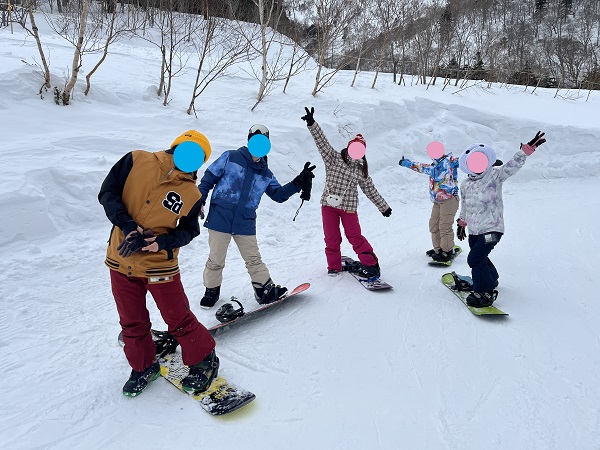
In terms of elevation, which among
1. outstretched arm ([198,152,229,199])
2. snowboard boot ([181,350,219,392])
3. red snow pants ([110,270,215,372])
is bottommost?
snowboard boot ([181,350,219,392])

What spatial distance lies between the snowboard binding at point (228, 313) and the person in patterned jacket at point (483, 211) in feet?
7.38

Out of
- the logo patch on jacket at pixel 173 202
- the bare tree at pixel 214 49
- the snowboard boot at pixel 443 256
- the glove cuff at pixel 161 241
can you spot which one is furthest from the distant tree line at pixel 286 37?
the glove cuff at pixel 161 241

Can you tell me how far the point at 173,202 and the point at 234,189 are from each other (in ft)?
3.75

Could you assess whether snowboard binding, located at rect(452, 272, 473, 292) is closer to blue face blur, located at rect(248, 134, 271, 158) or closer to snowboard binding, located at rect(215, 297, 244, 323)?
snowboard binding, located at rect(215, 297, 244, 323)

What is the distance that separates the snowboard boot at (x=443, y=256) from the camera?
17.1ft

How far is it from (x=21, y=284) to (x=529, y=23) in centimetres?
5383

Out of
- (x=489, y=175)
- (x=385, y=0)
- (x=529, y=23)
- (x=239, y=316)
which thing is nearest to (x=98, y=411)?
(x=239, y=316)

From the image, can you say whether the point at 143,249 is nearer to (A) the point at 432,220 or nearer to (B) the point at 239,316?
(B) the point at 239,316

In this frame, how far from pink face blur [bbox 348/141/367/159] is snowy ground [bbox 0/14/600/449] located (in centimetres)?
142

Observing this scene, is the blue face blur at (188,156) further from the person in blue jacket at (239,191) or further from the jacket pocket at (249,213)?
the jacket pocket at (249,213)

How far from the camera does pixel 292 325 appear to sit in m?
3.58

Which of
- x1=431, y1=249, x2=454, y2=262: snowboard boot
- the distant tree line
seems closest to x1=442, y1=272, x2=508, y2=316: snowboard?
x1=431, y1=249, x2=454, y2=262: snowboard boot

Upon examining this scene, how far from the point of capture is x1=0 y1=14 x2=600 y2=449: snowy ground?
2414mm

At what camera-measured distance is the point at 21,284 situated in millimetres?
3799
